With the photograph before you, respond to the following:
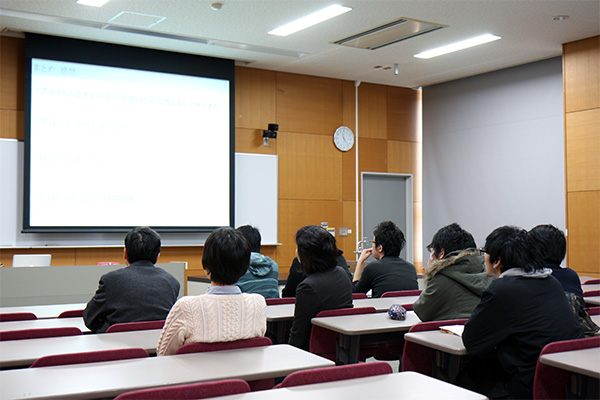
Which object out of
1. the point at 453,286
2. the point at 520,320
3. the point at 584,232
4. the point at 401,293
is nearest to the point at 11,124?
the point at 401,293

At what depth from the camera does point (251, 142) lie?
8.72m

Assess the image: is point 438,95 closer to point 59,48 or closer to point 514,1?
point 514,1

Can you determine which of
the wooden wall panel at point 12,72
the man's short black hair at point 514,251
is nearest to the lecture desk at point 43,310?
the man's short black hair at point 514,251

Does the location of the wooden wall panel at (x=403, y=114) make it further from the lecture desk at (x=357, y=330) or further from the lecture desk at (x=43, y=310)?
the lecture desk at (x=357, y=330)

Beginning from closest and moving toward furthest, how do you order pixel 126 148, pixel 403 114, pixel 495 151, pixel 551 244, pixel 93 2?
1. pixel 551 244
2. pixel 93 2
3. pixel 126 148
4. pixel 495 151
5. pixel 403 114

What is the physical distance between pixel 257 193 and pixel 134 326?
575 centimetres

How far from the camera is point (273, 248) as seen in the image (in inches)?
347

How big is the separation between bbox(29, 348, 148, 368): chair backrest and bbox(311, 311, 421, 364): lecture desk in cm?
106

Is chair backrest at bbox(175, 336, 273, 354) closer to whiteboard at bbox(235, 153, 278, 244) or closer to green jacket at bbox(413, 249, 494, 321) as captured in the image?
green jacket at bbox(413, 249, 494, 321)

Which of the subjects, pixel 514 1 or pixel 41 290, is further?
pixel 514 1

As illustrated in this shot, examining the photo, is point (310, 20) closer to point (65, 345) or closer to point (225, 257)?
point (225, 257)

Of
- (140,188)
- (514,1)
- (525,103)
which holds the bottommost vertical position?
(140,188)

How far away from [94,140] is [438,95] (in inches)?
215

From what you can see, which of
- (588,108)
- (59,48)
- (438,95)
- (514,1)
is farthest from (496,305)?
(438,95)
